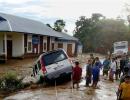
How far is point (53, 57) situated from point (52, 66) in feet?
2.12

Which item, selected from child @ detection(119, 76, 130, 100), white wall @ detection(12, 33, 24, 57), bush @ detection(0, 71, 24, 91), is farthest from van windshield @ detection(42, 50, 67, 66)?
white wall @ detection(12, 33, 24, 57)

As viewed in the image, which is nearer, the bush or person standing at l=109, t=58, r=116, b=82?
the bush

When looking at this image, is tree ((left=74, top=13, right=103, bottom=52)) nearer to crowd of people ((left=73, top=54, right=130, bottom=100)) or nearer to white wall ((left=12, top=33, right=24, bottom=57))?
white wall ((left=12, top=33, right=24, bottom=57))

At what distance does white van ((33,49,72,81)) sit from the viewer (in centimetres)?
1916

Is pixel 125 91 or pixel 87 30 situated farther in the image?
pixel 87 30

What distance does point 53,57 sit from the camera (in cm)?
1970

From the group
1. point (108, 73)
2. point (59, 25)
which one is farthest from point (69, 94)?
point (59, 25)

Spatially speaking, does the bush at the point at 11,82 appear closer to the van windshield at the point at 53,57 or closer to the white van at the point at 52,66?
the white van at the point at 52,66

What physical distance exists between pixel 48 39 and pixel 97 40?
32875mm

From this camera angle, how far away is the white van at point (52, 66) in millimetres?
19156

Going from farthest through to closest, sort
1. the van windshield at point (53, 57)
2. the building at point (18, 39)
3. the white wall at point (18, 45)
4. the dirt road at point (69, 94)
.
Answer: the white wall at point (18, 45)
the building at point (18, 39)
the van windshield at point (53, 57)
the dirt road at point (69, 94)

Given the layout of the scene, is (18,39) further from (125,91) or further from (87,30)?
(87,30)

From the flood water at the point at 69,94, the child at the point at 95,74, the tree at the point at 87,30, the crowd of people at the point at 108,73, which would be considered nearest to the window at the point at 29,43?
the crowd of people at the point at 108,73

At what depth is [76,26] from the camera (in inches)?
3565
